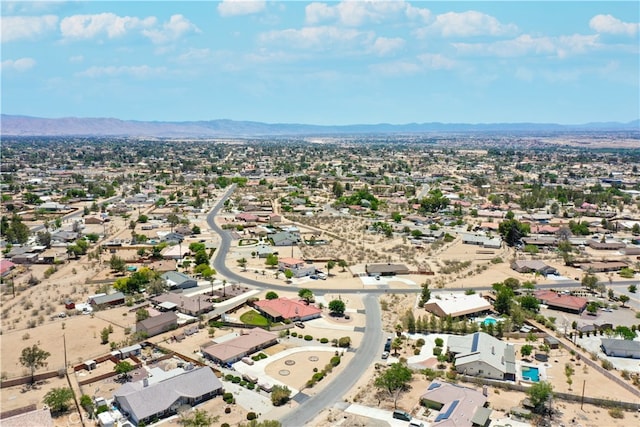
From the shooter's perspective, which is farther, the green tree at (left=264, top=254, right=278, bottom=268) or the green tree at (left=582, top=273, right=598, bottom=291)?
the green tree at (left=264, top=254, right=278, bottom=268)

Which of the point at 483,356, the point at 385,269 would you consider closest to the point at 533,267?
the point at 385,269

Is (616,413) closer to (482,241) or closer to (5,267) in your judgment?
(482,241)

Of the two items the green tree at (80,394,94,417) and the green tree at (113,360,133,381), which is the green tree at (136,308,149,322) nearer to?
the green tree at (113,360,133,381)

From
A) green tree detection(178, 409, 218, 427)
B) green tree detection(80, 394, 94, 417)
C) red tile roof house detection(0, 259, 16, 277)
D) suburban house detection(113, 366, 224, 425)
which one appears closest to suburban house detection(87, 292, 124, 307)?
red tile roof house detection(0, 259, 16, 277)

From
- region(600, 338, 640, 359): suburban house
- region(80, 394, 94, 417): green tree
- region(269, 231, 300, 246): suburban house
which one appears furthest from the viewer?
region(269, 231, 300, 246): suburban house

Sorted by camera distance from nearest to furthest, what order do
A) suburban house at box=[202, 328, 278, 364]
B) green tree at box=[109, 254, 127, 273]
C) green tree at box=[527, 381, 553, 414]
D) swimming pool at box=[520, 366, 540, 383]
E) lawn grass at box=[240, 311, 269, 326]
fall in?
green tree at box=[527, 381, 553, 414] < swimming pool at box=[520, 366, 540, 383] < suburban house at box=[202, 328, 278, 364] < lawn grass at box=[240, 311, 269, 326] < green tree at box=[109, 254, 127, 273]

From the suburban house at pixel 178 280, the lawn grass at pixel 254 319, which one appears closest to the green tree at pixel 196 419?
the lawn grass at pixel 254 319
